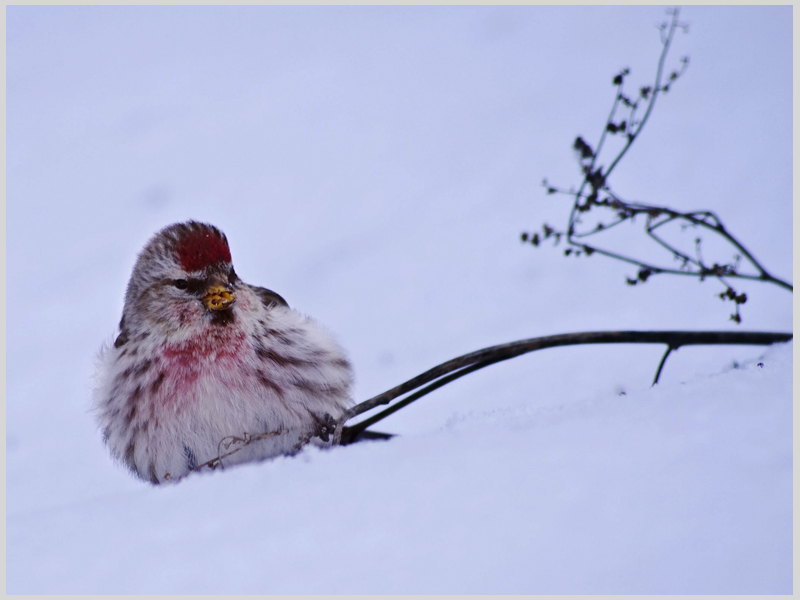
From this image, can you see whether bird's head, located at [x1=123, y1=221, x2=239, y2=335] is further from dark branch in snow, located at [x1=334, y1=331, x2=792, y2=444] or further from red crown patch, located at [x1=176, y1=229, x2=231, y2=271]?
dark branch in snow, located at [x1=334, y1=331, x2=792, y2=444]

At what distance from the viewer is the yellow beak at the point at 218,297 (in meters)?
0.96

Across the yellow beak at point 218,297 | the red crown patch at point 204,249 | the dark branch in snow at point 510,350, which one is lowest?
the dark branch in snow at point 510,350

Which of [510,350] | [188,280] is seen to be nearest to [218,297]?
[188,280]

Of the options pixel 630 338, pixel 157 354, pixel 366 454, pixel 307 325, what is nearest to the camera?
pixel 366 454

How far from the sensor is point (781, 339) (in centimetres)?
94

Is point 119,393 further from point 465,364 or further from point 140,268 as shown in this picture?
point 465,364

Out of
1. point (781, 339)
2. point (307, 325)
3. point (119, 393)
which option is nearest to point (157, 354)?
point (119, 393)

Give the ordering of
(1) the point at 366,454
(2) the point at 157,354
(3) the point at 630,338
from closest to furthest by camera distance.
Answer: (1) the point at 366,454 < (3) the point at 630,338 < (2) the point at 157,354

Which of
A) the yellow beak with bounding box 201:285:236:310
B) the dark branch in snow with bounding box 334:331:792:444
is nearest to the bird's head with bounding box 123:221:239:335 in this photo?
the yellow beak with bounding box 201:285:236:310

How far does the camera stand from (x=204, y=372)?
3.10 feet

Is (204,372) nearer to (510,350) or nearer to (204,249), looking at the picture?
(204,249)

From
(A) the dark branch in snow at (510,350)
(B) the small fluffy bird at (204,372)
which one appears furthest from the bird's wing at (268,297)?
(A) the dark branch in snow at (510,350)

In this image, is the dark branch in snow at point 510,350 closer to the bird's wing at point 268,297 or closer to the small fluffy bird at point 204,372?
the small fluffy bird at point 204,372

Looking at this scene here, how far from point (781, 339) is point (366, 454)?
0.52m
